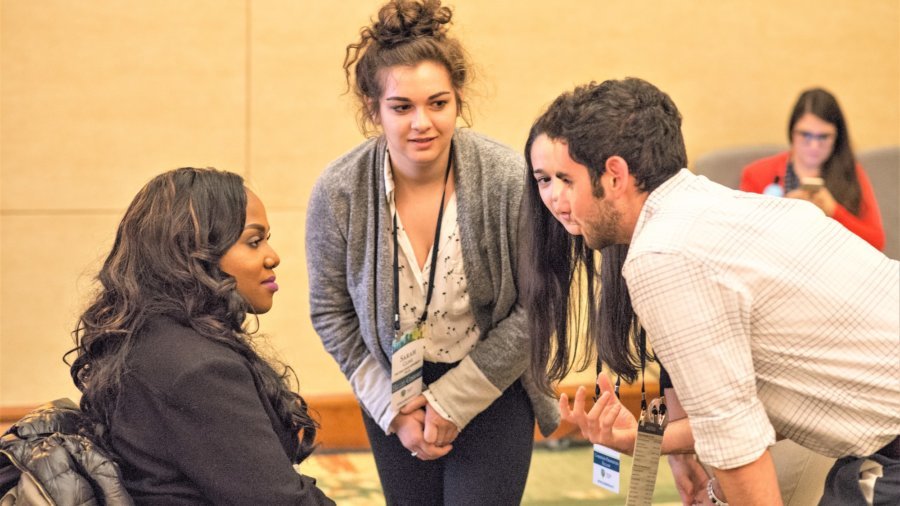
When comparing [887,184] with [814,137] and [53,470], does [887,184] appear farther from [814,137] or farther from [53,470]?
[53,470]

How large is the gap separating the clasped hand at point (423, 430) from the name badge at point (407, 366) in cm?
3

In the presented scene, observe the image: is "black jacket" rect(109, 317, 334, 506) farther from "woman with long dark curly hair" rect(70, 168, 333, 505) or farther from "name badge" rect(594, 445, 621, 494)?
"name badge" rect(594, 445, 621, 494)

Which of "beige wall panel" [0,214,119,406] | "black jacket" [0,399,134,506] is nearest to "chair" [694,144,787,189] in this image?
"beige wall panel" [0,214,119,406]

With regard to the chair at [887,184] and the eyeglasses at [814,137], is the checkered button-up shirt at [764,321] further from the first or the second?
the chair at [887,184]

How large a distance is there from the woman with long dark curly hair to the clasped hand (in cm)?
40

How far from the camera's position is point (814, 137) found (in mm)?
4227

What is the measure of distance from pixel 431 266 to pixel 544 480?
1.87 meters

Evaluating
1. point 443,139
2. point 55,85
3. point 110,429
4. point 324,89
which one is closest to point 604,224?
point 443,139

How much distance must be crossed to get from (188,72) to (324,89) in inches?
22.7

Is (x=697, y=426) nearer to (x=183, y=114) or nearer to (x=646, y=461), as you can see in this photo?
(x=646, y=461)

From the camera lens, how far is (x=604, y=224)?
1776mm

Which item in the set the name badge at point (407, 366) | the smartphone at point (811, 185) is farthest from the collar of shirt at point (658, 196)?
the smartphone at point (811, 185)

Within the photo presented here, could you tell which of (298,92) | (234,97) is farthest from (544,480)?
(234,97)

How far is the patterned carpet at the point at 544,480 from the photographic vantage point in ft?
12.3
